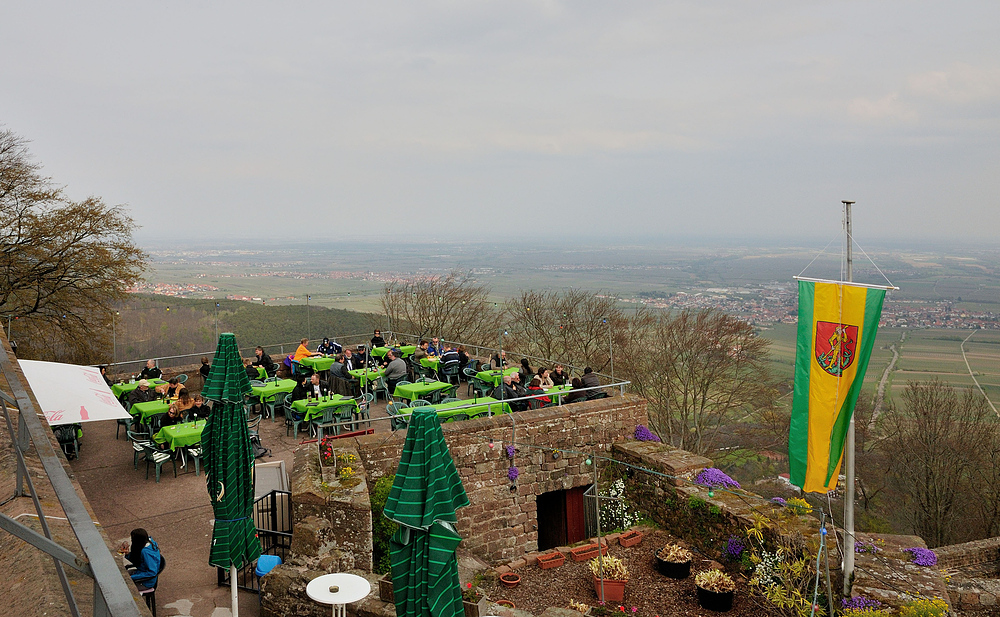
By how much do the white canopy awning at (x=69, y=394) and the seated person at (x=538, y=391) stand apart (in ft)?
25.3

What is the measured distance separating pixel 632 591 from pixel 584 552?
1.22 meters

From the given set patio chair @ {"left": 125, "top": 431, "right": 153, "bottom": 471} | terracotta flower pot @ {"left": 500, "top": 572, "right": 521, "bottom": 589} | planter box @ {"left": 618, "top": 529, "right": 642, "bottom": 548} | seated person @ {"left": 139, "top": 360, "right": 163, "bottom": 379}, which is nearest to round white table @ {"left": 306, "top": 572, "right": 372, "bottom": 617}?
terracotta flower pot @ {"left": 500, "top": 572, "right": 521, "bottom": 589}

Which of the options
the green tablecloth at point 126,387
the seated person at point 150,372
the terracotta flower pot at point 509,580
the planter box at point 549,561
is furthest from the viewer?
the seated person at point 150,372

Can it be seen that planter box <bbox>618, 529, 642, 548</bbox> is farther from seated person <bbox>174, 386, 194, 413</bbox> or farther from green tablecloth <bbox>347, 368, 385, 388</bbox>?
seated person <bbox>174, 386, 194, 413</bbox>

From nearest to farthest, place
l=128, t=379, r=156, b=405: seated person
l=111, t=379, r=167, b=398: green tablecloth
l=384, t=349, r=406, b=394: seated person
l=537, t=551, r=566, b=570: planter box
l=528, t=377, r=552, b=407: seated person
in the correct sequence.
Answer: l=537, t=551, r=566, b=570: planter box → l=128, t=379, r=156, b=405: seated person → l=528, t=377, r=552, b=407: seated person → l=111, t=379, r=167, b=398: green tablecloth → l=384, t=349, r=406, b=394: seated person

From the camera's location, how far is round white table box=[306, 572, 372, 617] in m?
5.84

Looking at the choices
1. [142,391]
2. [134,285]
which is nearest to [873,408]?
[142,391]

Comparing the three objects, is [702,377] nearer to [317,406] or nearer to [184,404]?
[317,406]

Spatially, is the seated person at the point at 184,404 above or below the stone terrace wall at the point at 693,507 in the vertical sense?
above

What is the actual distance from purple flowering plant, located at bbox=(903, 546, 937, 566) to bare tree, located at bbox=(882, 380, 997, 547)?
64.3ft

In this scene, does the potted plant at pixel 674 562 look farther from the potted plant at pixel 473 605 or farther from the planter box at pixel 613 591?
the potted plant at pixel 473 605

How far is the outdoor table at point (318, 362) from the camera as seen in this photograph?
16.6 metres

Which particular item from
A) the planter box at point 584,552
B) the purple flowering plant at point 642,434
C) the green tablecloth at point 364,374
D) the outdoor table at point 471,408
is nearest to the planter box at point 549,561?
the planter box at point 584,552

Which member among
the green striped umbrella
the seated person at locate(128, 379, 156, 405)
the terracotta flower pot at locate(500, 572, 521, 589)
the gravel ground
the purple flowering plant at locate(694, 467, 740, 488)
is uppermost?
the green striped umbrella
